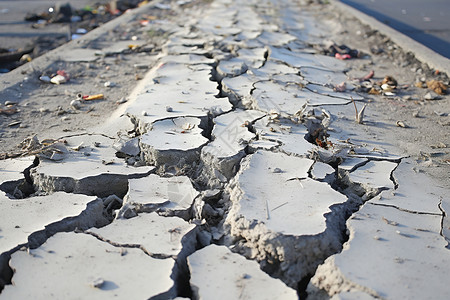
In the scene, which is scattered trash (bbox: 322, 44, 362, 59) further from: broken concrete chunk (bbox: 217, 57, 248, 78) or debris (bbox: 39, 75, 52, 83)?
debris (bbox: 39, 75, 52, 83)

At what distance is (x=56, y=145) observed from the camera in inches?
103

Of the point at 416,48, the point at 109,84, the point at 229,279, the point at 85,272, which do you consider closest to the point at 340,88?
the point at 416,48

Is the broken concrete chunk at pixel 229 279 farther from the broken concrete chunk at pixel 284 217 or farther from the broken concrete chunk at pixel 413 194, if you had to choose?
the broken concrete chunk at pixel 413 194

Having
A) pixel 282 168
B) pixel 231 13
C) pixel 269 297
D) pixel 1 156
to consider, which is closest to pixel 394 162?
pixel 282 168

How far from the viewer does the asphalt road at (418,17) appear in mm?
5645

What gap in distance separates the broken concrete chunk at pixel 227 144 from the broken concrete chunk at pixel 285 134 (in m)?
0.07

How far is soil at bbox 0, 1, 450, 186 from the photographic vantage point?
2.86 m

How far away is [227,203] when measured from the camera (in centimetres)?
Answer: 217

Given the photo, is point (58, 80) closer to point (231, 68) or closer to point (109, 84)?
point (109, 84)

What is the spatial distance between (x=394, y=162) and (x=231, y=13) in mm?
4505

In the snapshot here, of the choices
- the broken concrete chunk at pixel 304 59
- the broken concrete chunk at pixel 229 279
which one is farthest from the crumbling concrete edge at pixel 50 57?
the broken concrete chunk at pixel 229 279

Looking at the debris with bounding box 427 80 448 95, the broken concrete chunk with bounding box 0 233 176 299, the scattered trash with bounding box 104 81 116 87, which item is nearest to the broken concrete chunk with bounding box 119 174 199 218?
the broken concrete chunk with bounding box 0 233 176 299

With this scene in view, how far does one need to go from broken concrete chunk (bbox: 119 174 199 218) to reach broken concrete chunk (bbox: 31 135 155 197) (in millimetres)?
91

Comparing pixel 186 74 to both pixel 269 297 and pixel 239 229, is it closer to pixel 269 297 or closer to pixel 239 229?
pixel 239 229
